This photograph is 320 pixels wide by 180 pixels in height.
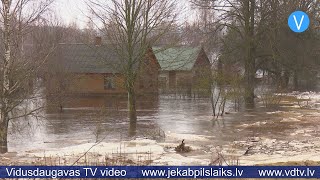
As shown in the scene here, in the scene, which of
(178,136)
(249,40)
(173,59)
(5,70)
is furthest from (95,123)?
(249,40)

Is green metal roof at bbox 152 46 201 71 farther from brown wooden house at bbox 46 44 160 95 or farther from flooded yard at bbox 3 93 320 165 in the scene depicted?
brown wooden house at bbox 46 44 160 95

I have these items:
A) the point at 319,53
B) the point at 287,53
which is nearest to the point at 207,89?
the point at 287,53

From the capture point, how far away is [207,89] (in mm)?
24625

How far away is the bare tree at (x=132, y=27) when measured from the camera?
20.5 metres

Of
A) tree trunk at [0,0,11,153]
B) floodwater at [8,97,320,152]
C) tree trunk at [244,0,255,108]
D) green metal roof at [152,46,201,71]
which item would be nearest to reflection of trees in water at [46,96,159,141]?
floodwater at [8,97,320,152]

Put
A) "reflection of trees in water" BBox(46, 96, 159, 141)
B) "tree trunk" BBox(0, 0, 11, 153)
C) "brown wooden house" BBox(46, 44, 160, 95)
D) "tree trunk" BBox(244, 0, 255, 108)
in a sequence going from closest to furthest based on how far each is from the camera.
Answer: "tree trunk" BBox(0, 0, 11, 153)
"reflection of trees in water" BBox(46, 96, 159, 141)
"tree trunk" BBox(244, 0, 255, 108)
"brown wooden house" BBox(46, 44, 160, 95)

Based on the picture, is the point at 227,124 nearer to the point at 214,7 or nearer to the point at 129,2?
the point at 129,2

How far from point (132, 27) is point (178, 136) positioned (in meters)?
6.78

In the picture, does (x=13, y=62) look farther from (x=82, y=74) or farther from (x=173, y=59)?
(x=82, y=74)

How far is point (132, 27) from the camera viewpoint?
67.2ft

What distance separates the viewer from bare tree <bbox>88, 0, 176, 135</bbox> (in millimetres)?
20547

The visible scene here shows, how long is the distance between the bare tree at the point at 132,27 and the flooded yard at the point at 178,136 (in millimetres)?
2772

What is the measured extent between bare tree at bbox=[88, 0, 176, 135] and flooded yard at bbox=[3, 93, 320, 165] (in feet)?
9.09

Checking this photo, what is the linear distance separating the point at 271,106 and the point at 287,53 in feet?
35.0
